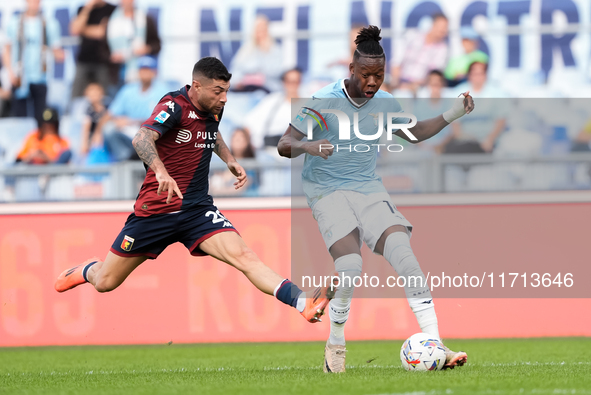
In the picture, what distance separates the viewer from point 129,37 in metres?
12.1

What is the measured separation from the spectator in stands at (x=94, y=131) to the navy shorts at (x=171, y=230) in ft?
18.4

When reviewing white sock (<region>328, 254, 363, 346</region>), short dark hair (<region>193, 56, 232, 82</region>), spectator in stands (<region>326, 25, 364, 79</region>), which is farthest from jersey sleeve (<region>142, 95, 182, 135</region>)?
spectator in stands (<region>326, 25, 364, 79</region>)

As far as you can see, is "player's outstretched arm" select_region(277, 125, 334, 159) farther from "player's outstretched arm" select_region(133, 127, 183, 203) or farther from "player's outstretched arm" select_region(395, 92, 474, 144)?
"player's outstretched arm" select_region(395, 92, 474, 144)

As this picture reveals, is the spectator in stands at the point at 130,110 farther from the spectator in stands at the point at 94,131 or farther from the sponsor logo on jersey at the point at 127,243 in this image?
the sponsor logo on jersey at the point at 127,243

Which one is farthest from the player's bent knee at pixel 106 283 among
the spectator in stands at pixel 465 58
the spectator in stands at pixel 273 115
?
the spectator in stands at pixel 465 58

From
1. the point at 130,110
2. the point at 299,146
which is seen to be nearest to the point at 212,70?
the point at 299,146

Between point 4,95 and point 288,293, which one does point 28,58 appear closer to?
point 4,95

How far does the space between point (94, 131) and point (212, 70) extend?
6.30 meters

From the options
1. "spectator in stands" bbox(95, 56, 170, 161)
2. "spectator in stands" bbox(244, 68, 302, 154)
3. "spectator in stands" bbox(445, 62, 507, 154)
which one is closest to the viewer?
"spectator in stands" bbox(445, 62, 507, 154)

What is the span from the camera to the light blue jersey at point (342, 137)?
5.80 m

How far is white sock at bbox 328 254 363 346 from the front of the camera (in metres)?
5.46

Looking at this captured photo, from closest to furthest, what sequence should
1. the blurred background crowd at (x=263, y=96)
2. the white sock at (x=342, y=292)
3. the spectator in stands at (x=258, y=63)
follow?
the white sock at (x=342, y=292) < the blurred background crowd at (x=263, y=96) < the spectator in stands at (x=258, y=63)

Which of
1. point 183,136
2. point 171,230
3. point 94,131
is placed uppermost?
point 183,136

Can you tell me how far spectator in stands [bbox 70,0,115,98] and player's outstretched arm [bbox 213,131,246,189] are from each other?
6203 millimetres
